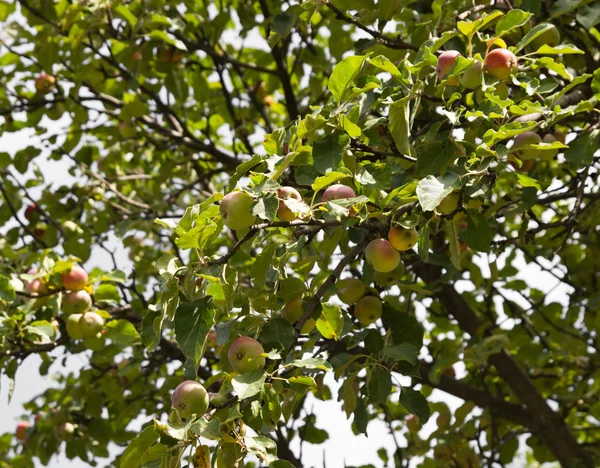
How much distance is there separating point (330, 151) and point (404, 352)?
0.44 m

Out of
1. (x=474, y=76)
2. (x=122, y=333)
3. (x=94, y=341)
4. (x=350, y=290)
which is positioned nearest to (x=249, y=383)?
(x=350, y=290)

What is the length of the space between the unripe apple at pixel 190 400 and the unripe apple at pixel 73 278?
108cm

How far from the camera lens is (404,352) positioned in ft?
4.95

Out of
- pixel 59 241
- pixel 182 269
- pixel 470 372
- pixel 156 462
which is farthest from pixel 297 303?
pixel 59 241

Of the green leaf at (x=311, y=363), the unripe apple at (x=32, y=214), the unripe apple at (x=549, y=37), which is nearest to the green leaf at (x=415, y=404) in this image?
the green leaf at (x=311, y=363)

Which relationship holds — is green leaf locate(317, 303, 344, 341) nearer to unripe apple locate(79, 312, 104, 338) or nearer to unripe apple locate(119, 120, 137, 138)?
unripe apple locate(79, 312, 104, 338)

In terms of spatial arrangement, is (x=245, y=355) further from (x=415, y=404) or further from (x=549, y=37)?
(x=549, y=37)

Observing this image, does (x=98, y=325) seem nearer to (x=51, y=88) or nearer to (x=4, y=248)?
(x=4, y=248)

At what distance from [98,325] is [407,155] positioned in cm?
113

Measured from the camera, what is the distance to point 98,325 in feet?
7.20

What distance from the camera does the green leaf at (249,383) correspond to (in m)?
1.12

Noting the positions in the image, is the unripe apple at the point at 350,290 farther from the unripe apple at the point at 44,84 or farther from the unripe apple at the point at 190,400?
the unripe apple at the point at 44,84

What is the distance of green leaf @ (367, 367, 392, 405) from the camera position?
1.56 metres

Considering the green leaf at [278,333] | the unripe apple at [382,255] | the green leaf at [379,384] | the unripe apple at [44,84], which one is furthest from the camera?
the unripe apple at [44,84]
